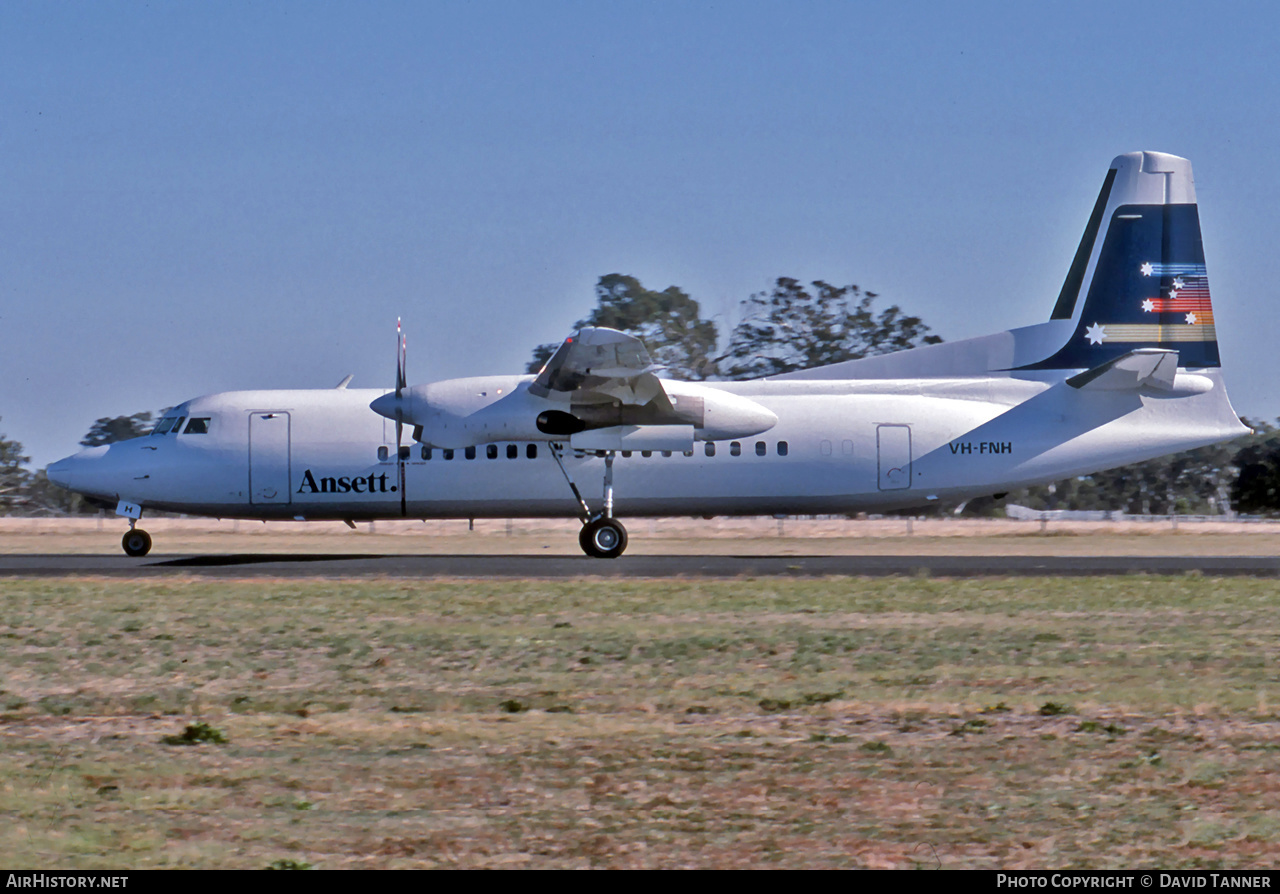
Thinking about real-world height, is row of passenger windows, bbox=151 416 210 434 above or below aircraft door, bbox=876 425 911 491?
above

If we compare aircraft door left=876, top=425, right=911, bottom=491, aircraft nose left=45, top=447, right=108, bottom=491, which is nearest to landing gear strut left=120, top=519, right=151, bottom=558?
aircraft nose left=45, top=447, right=108, bottom=491

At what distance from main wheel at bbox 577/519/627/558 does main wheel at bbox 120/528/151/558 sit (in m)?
8.91

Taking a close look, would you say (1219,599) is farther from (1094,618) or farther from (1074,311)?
(1074,311)

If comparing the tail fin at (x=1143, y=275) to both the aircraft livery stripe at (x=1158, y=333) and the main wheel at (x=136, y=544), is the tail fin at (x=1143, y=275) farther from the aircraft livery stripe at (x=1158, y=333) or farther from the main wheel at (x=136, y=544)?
the main wheel at (x=136, y=544)

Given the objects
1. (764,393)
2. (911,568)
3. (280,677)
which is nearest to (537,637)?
(280,677)

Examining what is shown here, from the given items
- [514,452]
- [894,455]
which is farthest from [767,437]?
[514,452]

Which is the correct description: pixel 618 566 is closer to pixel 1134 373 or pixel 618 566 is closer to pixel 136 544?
pixel 1134 373

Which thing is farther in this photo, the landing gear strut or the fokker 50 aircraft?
the landing gear strut

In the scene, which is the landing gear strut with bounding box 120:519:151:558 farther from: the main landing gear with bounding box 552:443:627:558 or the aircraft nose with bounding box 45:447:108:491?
the main landing gear with bounding box 552:443:627:558

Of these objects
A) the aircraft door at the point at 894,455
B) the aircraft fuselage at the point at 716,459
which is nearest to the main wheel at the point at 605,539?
the aircraft fuselage at the point at 716,459

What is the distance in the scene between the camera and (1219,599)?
15.9 metres

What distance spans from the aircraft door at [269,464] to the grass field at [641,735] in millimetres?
9502

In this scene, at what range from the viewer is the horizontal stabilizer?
22.7m

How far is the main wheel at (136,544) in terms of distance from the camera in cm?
2505
